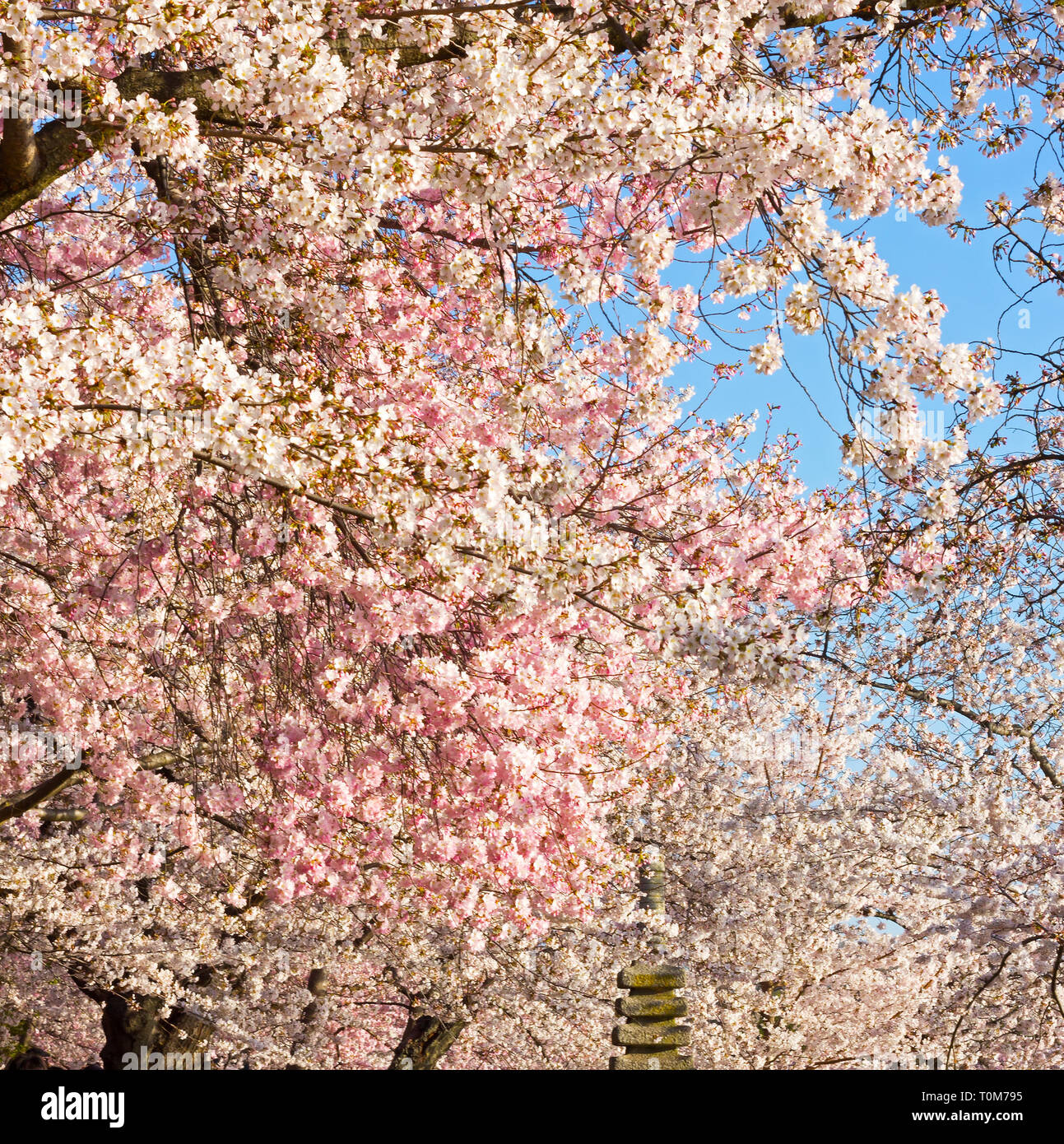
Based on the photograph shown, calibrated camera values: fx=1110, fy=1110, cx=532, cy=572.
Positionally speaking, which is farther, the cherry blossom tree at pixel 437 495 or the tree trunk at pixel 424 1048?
the tree trunk at pixel 424 1048

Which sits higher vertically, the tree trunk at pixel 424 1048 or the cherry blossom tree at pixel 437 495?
the cherry blossom tree at pixel 437 495

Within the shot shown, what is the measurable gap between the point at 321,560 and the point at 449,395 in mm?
1907

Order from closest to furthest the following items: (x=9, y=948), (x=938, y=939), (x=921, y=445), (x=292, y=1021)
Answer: (x=921, y=445) → (x=9, y=948) → (x=938, y=939) → (x=292, y=1021)

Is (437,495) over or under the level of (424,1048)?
over

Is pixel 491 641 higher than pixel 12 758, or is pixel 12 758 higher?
pixel 491 641

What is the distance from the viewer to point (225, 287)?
262 inches

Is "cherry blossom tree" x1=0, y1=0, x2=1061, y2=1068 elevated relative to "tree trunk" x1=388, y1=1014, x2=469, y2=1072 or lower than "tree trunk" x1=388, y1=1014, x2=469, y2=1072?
elevated

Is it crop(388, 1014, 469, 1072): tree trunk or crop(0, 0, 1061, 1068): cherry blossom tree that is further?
crop(388, 1014, 469, 1072): tree trunk

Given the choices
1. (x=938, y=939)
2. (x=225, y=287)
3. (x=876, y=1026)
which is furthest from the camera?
(x=876, y=1026)

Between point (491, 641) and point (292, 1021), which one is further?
point (292, 1021)

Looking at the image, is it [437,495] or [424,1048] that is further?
[424,1048]
